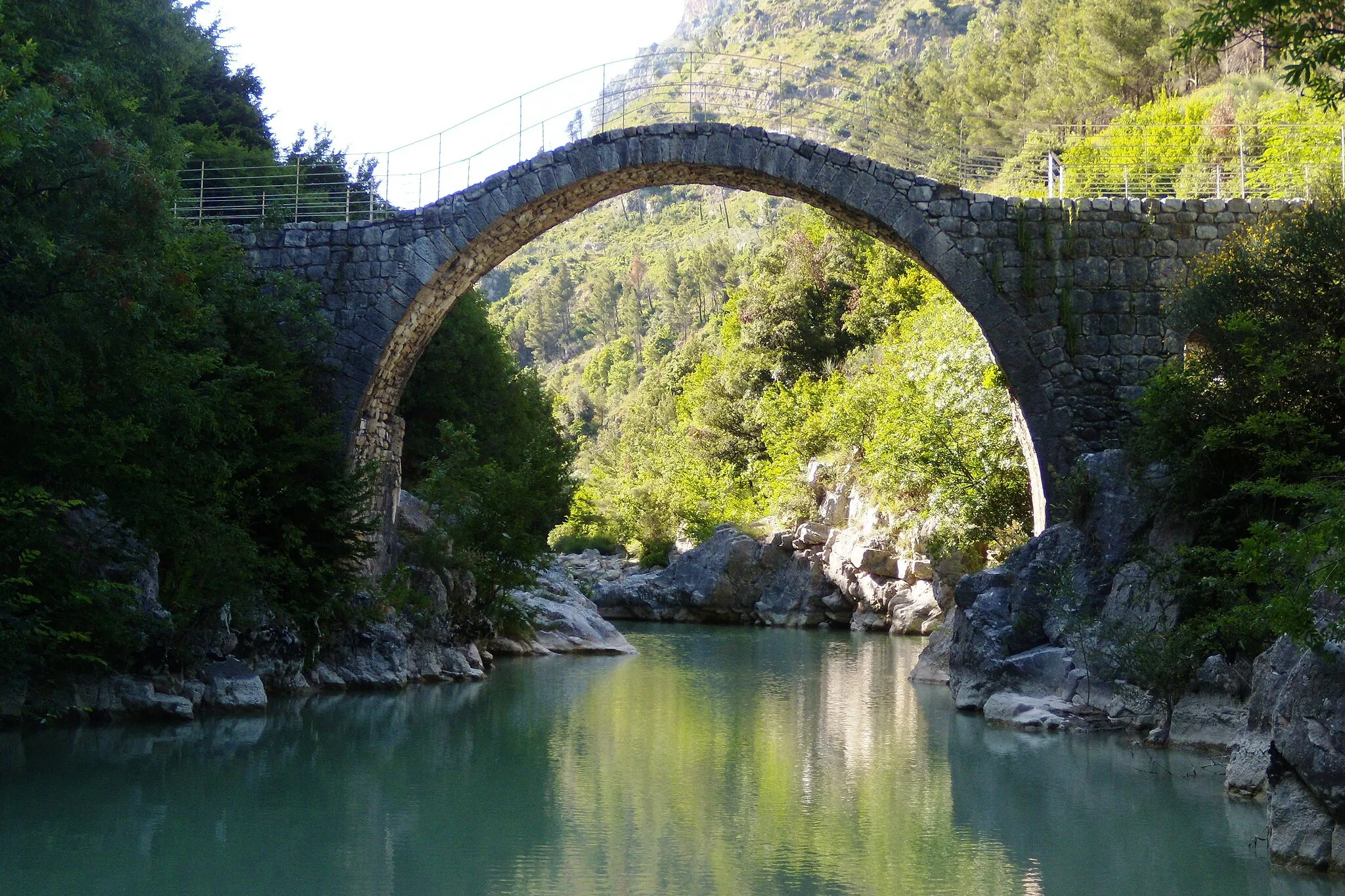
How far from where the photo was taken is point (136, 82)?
10547 millimetres

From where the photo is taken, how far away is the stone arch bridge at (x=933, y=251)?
1236 cm

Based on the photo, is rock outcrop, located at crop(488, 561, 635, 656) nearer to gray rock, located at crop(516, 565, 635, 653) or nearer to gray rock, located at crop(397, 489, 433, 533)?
gray rock, located at crop(516, 565, 635, 653)

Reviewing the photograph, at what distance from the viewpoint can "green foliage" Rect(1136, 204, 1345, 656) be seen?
26.9 feet

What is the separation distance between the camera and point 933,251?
41.3ft

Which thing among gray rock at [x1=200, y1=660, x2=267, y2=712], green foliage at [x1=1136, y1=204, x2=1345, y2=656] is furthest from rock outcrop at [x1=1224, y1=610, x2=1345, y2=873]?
gray rock at [x1=200, y1=660, x2=267, y2=712]


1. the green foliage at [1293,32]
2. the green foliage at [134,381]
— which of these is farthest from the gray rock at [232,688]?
the green foliage at [1293,32]

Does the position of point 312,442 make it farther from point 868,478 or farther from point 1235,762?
point 868,478

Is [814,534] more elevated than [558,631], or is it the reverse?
[814,534]

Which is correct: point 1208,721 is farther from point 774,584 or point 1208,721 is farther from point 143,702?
point 774,584

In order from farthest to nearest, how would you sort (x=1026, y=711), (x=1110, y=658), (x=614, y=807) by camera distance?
(x=1026, y=711) < (x=1110, y=658) < (x=614, y=807)

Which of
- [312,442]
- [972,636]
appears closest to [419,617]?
[312,442]

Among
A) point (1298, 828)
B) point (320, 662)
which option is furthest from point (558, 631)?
point (1298, 828)

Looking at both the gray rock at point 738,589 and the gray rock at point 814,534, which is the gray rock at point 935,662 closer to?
the gray rock at point 738,589

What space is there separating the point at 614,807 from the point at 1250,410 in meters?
5.48
